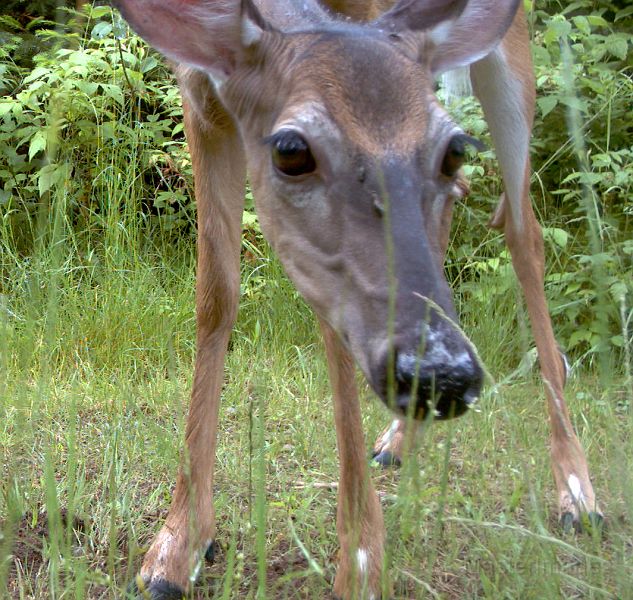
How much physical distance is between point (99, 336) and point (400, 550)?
258 cm

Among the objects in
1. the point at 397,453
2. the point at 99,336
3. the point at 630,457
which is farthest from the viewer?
the point at 99,336

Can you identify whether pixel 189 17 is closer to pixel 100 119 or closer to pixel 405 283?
pixel 405 283

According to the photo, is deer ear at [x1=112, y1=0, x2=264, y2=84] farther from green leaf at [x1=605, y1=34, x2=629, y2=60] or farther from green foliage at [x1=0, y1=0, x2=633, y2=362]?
green leaf at [x1=605, y1=34, x2=629, y2=60]

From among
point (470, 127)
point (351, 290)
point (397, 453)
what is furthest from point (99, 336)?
point (351, 290)

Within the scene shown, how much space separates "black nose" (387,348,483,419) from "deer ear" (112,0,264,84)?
46.8 inches

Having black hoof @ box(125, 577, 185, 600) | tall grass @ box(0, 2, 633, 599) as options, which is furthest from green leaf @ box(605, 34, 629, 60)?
black hoof @ box(125, 577, 185, 600)

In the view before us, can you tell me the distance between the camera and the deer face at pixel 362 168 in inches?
79.3

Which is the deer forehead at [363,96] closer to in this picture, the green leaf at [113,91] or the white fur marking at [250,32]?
the white fur marking at [250,32]

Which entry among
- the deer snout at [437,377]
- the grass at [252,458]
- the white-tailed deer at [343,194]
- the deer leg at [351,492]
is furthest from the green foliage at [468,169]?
the deer snout at [437,377]

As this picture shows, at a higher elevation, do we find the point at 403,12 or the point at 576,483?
the point at 403,12

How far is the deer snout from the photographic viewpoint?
191 cm

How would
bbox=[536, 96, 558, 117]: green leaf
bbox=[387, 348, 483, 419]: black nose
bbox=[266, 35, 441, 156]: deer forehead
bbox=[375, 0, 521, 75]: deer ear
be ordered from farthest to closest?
bbox=[536, 96, 558, 117]: green leaf < bbox=[375, 0, 521, 75]: deer ear < bbox=[266, 35, 441, 156]: deer forehead < bbox=[387, 348, 483, 419]: black nose

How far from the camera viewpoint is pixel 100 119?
6070 mm

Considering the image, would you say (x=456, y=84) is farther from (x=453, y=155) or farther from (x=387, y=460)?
(x=453, y=155)
